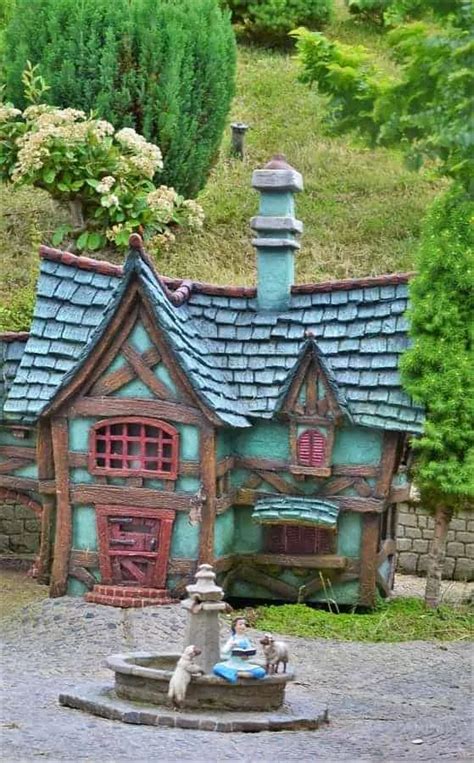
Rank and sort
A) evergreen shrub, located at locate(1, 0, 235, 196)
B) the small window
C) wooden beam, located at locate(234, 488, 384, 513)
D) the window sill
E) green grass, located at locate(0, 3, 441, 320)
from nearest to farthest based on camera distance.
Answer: wooden beam, located at locate(234, 488, 384, 513) < the window sill < the small window < evergreen shrub, located at locate(1, 0, 235, 196) < green grass, located at locate(0, 3, 441, 320)

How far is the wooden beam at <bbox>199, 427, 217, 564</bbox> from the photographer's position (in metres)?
14.2

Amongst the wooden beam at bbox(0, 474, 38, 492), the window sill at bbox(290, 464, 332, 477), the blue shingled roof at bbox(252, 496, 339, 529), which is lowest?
the blue shingled roof at bbox(252, 496, 339, 529)

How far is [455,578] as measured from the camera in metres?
18.5

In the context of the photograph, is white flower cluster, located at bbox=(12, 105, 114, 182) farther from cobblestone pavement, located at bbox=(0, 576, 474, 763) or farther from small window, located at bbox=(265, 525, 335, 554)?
cobblestone pavement, located at bbox=(0, 576, 474, 763)

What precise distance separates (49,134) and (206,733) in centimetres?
1216

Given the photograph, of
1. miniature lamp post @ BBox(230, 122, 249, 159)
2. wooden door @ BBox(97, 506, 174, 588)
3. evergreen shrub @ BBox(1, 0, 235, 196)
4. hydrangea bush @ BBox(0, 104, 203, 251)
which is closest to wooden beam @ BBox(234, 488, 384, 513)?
wooden door @ BBox(97, 506, 174, 588)

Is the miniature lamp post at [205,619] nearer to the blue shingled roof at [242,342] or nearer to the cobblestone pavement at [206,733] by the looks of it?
the cobblestone pavement at [206,733]

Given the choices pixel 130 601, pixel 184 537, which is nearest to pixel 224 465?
pixel 184 537

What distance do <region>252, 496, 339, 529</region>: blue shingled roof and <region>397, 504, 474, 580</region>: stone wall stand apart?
4080 mm

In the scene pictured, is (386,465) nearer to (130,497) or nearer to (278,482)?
(278,482)

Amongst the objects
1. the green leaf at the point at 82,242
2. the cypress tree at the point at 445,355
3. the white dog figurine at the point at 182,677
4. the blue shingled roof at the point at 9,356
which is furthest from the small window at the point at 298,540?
the green leaf at the point at 82,242

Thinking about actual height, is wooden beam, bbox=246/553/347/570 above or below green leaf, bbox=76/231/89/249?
below

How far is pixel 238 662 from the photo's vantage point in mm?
10758

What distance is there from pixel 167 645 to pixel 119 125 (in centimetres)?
1187
